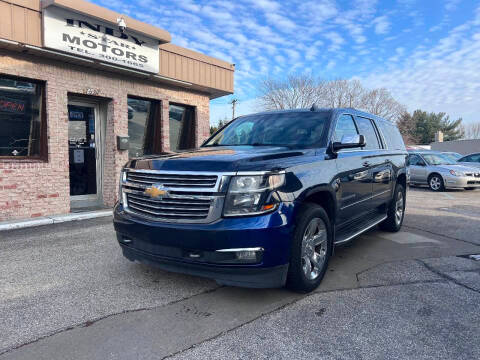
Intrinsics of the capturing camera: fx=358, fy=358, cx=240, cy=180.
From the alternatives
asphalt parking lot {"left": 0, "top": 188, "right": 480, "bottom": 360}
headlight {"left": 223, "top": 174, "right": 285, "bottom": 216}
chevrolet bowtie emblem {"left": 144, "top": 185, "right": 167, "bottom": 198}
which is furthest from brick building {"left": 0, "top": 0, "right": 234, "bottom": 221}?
headlight {"left": 223, "top": 174, "right": 285, "bottom": 216}

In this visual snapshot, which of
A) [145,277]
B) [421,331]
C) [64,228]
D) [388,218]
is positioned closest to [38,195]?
[64,228]

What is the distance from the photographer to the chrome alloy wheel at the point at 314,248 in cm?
339

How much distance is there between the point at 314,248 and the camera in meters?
3.58

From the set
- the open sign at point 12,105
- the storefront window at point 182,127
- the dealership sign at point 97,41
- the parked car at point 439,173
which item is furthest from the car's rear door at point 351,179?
the parked car at point 439,173

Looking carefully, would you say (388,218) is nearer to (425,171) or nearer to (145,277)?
(145,277)

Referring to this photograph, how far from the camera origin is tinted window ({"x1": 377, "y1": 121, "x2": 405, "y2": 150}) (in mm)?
5949

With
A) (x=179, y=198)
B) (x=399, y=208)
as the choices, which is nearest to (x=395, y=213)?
(x=399, y=208)

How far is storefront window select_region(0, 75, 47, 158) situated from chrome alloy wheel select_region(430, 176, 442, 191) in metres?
12.9

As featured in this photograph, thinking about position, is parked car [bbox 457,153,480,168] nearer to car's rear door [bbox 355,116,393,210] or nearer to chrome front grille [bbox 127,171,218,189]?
car's rear door [bbox 355,116,393,210]

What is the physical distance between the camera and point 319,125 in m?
4.27

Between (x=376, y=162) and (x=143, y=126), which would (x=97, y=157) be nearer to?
(x=143, y=126)

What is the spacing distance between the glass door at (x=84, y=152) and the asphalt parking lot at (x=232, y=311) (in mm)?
3910

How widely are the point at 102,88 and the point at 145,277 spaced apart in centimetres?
611

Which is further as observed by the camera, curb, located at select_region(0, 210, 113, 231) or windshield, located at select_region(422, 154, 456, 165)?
windshield, located at select_region(422, 154, 456, 165)
